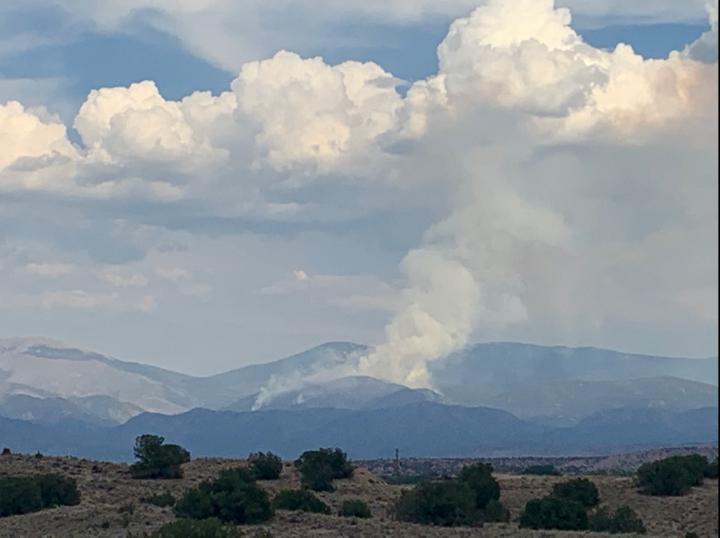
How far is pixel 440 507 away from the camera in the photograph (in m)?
72.9

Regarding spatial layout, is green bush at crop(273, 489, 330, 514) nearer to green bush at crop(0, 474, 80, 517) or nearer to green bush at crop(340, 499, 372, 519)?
green bush at crop(340, 499, 372, 519)

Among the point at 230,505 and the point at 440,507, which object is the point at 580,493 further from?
the point at 230,505

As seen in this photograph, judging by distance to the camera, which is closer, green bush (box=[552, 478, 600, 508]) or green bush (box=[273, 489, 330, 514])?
green bush (box=[273, 489, 330, 514])

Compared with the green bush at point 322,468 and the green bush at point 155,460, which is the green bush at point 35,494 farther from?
the green bush at point 322,468

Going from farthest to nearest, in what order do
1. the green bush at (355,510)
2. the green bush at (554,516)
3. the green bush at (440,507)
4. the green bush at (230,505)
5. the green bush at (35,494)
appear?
the green bush at (35,494), the green bush at (355,510), the green bush at (440,507), the green bush at (554,516), the green bush at (230,505)

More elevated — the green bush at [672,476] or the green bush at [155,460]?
the green bush at [155,460]

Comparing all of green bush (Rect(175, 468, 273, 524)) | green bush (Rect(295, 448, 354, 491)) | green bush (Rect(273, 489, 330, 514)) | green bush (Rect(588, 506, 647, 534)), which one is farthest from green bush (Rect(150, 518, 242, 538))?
green bush (Rect(295, 448, 354, 491))

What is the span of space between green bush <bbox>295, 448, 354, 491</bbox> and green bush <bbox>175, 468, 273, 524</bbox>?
19131 millimetres

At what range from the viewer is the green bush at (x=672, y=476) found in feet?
288

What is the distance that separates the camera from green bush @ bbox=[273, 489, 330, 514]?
251 feet

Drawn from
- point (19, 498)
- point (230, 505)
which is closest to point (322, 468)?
point (19, 498)

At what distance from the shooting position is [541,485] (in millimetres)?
96812

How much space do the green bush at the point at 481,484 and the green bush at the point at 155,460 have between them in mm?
21552

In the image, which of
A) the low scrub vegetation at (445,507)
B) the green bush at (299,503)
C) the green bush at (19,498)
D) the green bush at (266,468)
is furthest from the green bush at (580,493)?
the green bush at (19,498)
